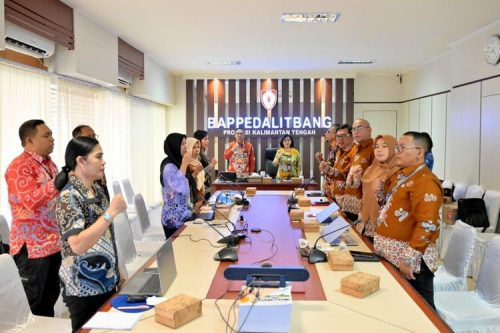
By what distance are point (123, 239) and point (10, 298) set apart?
1.31 metres

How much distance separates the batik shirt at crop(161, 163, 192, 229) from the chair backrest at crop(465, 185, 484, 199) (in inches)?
146

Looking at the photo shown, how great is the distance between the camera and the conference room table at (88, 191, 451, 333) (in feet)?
5.29

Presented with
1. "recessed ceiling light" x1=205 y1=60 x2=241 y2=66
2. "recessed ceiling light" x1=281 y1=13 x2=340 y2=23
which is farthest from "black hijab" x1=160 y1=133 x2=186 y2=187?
"recessed ceiling light" x1=205 y1=60 x2=241 y2=66

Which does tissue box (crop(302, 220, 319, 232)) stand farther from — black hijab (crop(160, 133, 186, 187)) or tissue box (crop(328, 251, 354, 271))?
black hijab (crop(160, 133, 186, 187))

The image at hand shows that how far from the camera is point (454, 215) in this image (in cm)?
526

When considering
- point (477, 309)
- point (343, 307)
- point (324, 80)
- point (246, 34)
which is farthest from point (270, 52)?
point (343, 307)

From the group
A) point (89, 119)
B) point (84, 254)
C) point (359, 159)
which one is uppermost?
point (89, 119)

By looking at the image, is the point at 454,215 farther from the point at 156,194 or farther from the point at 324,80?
the point at 156,194

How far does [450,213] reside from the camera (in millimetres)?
5336

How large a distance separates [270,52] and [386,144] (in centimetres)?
412

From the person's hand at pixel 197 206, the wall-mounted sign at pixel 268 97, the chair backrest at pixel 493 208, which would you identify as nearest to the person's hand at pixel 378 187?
the person's hand at pixel 197 206

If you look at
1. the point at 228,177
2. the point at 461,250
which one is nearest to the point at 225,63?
the point at 228,177

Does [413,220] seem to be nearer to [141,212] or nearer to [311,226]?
[311,226]

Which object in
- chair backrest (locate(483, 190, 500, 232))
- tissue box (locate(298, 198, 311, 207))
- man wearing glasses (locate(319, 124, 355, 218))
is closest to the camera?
tissue box (locate(298, 198, 311, 207))
